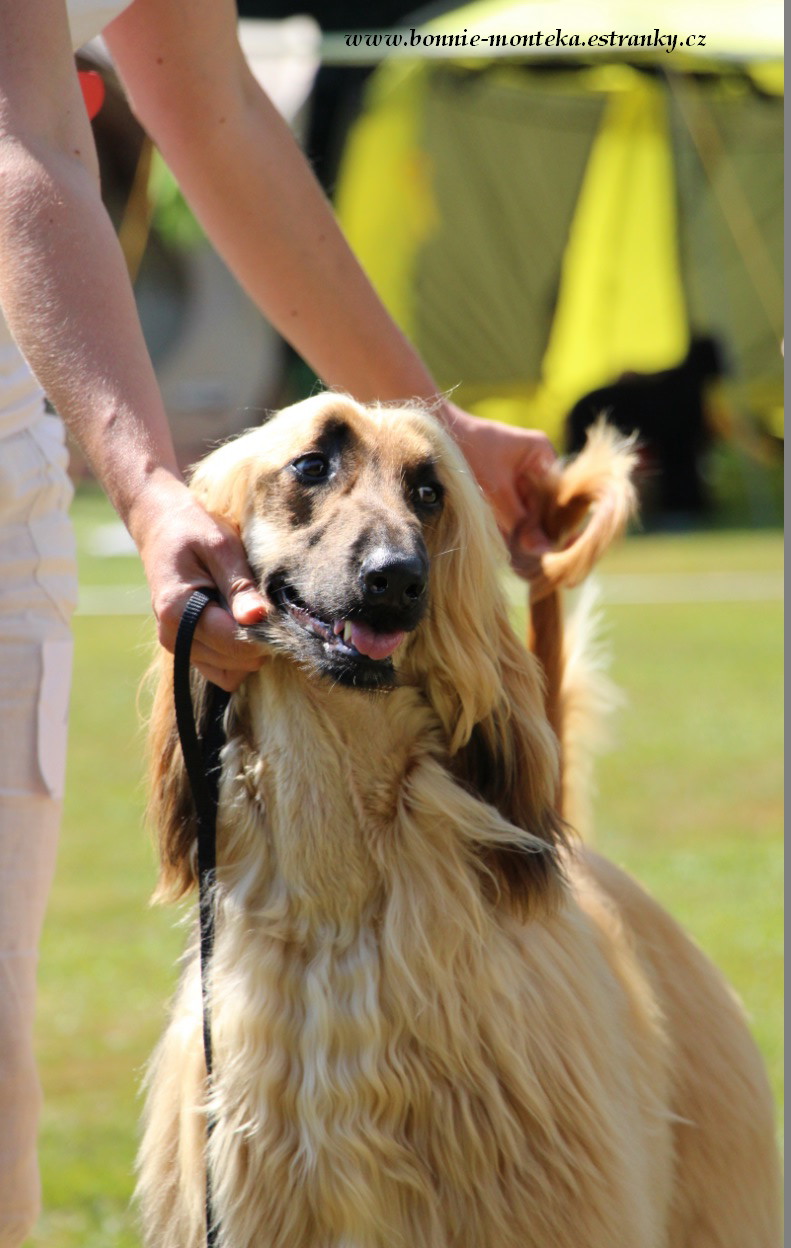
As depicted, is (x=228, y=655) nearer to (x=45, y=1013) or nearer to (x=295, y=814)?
(x=295, y=814)

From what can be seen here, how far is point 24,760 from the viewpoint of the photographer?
6.11 feet

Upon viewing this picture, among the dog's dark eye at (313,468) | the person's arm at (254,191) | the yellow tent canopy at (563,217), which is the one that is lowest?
the dog's dark eye at (313,468)

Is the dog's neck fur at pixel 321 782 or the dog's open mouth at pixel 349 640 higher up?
the dog's open mouth at pixel 349 640

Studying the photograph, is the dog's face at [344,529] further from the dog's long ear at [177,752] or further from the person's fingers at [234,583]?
the person's fingers at [234,583]

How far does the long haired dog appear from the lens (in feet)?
5.64

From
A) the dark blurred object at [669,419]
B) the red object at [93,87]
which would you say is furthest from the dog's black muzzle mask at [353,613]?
the dark blurred object at [669,419]

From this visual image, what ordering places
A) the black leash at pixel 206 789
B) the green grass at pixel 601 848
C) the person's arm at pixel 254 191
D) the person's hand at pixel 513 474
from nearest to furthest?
the black leash at pixel 206 789 < the person's arm at pixel 254 191 < the person's hand at pixel 513 474 < the green grass at pixel 601 848

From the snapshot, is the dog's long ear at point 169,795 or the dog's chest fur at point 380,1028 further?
the dog's long ear at point 169,795

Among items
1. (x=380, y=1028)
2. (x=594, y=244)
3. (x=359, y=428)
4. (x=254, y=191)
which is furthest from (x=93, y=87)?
(x=594, y=244)

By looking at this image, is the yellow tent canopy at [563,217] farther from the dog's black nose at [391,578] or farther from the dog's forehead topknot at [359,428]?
the dog's black nose at [391,578]

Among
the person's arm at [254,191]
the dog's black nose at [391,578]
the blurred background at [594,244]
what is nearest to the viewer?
the dog's black nose at [391,578]

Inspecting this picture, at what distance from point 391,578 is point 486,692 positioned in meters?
0.28

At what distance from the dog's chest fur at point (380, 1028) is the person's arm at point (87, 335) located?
28cm

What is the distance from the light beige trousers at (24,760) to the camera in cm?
184
